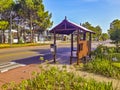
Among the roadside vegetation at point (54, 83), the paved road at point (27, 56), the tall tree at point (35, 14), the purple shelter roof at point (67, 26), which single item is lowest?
the paved road at point (27, 56)

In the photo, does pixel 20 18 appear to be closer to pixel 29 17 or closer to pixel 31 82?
pixel 29 17

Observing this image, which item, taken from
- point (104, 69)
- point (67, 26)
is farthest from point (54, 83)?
point (67, 26)

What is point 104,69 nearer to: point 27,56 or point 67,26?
point 67,26

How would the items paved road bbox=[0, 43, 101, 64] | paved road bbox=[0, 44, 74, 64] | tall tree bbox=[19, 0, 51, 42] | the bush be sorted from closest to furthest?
1. the bush
2. paved road bbox=[0, 43, 101, 64]
3. paved road bbox=[0, 44, 74, 64]
4. tall tree bbox=[19, 0, 51, 42]

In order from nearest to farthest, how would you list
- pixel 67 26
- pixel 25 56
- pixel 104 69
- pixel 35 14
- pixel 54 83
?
pixel 54 83, pixel 104 69, pixel 67 26, pixel 25 56, pixel 35 14

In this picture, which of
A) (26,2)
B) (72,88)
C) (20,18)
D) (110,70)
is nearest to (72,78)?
(72,88)

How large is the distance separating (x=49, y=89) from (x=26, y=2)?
3706 centimetres

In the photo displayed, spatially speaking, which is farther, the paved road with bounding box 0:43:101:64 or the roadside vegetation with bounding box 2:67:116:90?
the paved road with bounding box 0:43:101:64

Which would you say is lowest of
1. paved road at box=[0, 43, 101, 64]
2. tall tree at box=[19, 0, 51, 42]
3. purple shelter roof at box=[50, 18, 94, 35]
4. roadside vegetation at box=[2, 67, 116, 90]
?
paved road at box=[0, 43, 101, 64]

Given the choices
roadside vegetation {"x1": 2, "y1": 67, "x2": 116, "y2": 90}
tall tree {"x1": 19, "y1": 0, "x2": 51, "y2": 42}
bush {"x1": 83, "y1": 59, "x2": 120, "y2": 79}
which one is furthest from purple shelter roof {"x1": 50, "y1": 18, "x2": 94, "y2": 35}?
tall tree {"x1": 19, "y1": 0, "x2": 51, "y2": 42}

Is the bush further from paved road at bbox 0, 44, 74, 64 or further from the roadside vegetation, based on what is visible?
paved road at bbox 0, 44, 74, 64

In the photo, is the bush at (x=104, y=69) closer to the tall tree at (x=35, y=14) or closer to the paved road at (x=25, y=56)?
the paved road at (x=25, y=56)

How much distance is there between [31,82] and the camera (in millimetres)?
7457

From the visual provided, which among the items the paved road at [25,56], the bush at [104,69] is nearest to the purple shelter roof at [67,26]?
the bush at [104,69]
